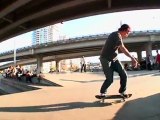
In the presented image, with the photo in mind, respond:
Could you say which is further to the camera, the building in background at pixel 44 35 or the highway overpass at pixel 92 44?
the building in background at pixel 44 35

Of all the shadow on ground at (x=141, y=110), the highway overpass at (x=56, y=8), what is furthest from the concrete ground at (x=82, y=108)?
the highway overpass at (x=56, y=8)

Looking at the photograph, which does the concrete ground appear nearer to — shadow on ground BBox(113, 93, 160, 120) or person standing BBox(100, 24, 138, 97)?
shadow on ground BBox(113, 93, 160, 120)

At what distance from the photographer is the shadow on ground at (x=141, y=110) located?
6.19 m

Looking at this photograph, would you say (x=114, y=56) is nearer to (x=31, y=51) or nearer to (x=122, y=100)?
(x=122, y=100)

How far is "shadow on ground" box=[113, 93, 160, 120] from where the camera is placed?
20.3 ft

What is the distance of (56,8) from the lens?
19.0 m

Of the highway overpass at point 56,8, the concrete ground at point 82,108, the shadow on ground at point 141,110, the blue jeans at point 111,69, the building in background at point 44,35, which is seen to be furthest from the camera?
the building in background at point 44,35

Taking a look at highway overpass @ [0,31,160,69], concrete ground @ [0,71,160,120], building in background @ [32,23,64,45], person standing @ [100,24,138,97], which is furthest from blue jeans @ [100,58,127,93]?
building in background @ [32,23,64,45]

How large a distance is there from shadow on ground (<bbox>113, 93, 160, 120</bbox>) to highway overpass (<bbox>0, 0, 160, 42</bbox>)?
11.4 m

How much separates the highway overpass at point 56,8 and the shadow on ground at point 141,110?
37.4 feet

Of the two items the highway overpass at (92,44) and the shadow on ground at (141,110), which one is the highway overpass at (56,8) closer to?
the shadow on ground at (141,110)

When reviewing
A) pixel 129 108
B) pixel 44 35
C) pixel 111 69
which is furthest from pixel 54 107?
pixel 44 35

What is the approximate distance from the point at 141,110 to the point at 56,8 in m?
13.2

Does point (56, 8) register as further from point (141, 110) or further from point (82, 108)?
point (141, 110)
